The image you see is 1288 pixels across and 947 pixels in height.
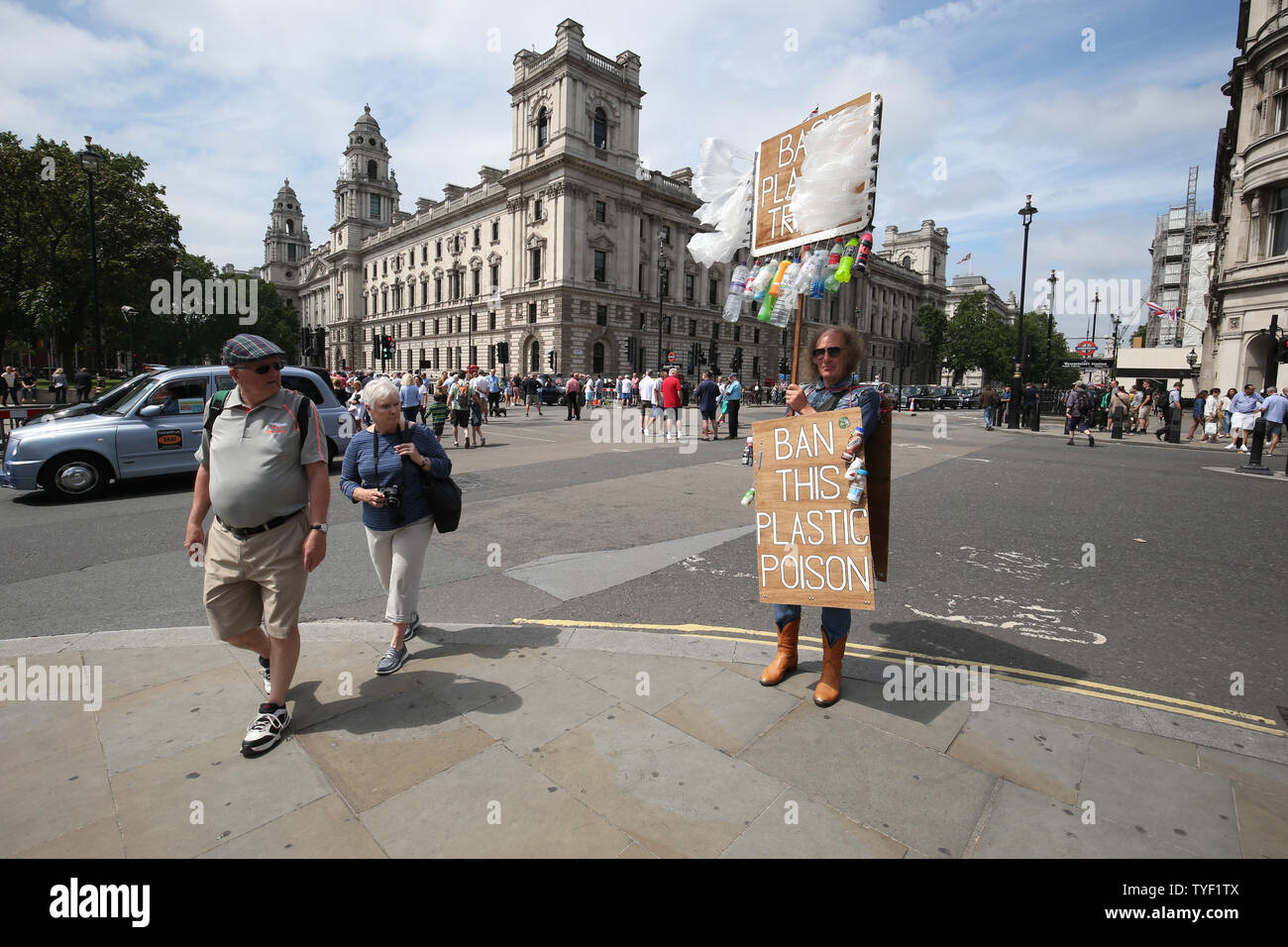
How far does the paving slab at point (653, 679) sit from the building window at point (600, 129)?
5652 cm

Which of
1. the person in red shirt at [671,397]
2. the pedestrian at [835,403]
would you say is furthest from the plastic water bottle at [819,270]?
the person in red shirt at [671,397]

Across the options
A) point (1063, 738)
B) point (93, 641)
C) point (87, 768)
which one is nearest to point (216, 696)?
point (87, 768)

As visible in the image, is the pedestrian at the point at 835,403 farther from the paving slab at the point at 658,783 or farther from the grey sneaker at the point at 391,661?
the grey sneaker at the point at 391,661

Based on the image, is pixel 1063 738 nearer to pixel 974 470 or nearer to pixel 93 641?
pixel 93 641

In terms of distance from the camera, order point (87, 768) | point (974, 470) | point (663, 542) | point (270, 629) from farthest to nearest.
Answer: point (974, 470) < point (663, 542) < point (270, 629) < point (87, 768)

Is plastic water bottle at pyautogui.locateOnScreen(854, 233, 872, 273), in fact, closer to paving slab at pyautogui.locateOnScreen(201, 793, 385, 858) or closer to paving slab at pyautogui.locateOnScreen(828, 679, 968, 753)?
paving slab at pyautogui.locateOnScreen(828, 679, 968, 753)

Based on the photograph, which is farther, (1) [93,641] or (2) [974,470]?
(2) [974,470]

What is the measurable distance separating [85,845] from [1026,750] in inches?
153

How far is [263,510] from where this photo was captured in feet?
9.55

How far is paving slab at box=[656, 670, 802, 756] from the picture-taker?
10.0 ft

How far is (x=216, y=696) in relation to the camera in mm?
3391

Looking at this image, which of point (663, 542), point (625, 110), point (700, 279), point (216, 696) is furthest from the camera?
point (700, 279)
